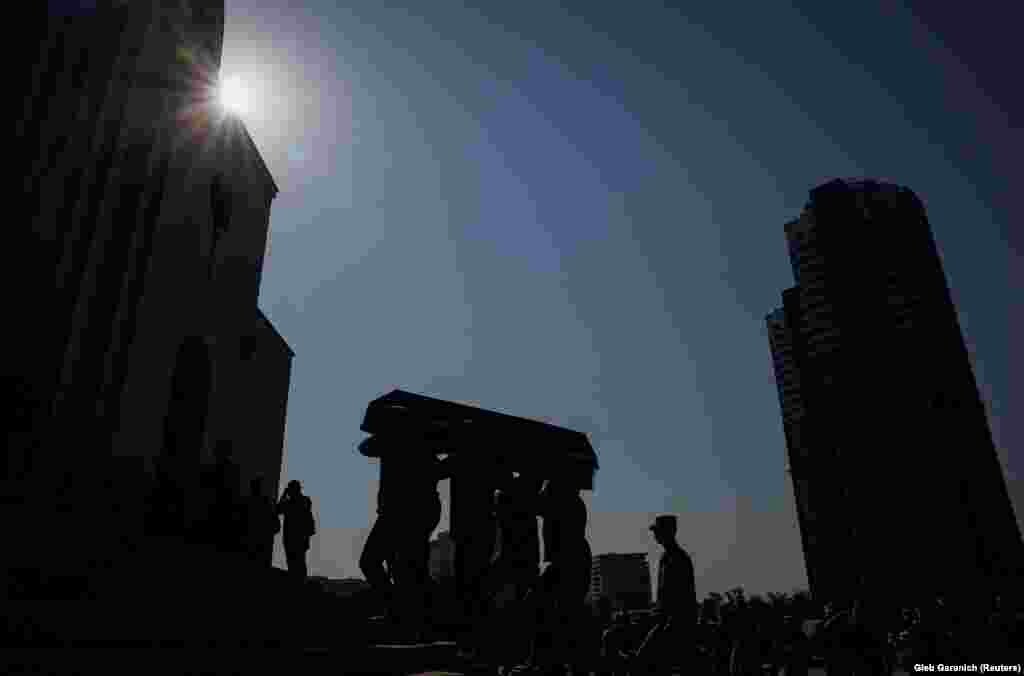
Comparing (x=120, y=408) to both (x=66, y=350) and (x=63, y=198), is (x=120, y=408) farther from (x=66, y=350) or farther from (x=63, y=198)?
(x=63, y=198)

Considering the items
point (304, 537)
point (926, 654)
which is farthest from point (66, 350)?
point (926, 654)

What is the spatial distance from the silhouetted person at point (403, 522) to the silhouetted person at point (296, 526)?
4.19ft

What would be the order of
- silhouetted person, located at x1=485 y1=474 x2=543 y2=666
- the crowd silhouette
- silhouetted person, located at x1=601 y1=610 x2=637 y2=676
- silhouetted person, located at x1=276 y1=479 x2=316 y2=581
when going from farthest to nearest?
silhouetted person, located at x1=276 y1=479 x2=316 y2=581 → silhouetted person, located at x1=485 y1=474 x2=543 y2=666 → silhouetted person, located at x1=601 y1=610 x2=637 y2=676 → the crowd silhouette

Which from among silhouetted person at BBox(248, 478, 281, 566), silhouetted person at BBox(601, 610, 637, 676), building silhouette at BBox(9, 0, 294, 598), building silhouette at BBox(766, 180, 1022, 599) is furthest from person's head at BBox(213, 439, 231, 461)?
building silhouette at BBox(766, 180, 1022, 599)

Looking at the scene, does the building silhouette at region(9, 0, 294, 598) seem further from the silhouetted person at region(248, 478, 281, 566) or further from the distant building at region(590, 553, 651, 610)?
the distant building at region(590, 553, 651, 610)

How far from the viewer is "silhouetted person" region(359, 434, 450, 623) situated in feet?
32.9

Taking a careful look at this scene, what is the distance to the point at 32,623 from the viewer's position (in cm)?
386

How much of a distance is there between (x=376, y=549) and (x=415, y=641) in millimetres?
2707

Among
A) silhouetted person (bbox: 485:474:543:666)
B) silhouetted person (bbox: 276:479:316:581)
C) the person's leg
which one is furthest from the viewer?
silhouetted person (bbox: 276:479:316:581)

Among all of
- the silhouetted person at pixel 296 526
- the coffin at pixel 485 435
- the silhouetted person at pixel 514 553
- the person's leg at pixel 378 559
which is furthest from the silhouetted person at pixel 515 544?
the silhouetted person at pixel 296 526

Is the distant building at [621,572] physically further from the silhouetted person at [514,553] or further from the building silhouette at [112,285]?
the building silhouette at [112,285]

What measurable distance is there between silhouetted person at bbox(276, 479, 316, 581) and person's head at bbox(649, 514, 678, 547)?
667cm

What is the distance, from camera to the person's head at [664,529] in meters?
6.97

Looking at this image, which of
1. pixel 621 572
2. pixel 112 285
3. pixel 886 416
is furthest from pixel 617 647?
pixel 621 572
